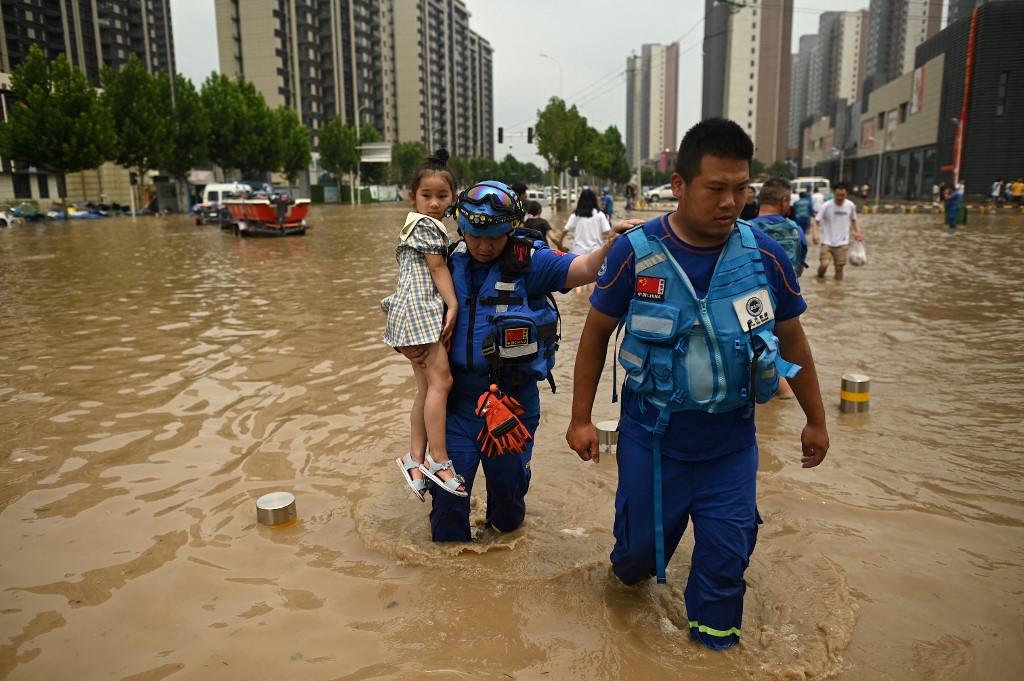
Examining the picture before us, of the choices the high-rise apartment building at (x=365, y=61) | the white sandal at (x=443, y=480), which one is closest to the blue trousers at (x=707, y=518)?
the white sandal at (x=443, y=480)

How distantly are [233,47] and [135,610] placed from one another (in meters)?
99.1

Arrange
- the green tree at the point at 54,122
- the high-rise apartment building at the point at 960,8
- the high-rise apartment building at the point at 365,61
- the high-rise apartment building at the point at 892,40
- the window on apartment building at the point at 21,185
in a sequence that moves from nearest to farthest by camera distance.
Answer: the green tree at the point at 54,122, the high-rise apartment building at the point at 960,8, the window on apartment building at the point at 21,185, the high-rise apartment building at the point at 365,61, the high-rise apartment building at the point at 892,40

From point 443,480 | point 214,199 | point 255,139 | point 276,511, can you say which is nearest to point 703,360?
point 443,480

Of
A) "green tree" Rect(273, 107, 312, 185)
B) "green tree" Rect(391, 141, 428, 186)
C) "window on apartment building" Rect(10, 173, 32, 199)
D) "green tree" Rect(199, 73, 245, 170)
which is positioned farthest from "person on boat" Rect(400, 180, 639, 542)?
"green tree" Rect(391, 141, 428, 186)

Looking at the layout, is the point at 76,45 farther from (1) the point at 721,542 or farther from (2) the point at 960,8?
(1) the point at 721,542

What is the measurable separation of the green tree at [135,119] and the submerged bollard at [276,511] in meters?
47.9

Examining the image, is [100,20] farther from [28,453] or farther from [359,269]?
[28,453]

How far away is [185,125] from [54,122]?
11755 millimetres

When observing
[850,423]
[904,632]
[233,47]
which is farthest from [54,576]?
[233,47]

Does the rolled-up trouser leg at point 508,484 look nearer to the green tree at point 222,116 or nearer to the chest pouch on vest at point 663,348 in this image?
the chest pouch on vest at point 663,348

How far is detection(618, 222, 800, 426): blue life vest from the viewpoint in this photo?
8.70 feet

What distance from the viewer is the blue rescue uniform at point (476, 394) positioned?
3473 mm

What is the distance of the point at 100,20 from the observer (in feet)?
295

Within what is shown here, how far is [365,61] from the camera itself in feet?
354
